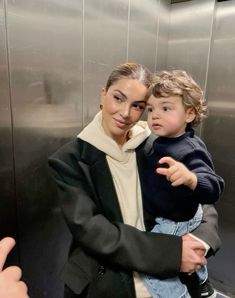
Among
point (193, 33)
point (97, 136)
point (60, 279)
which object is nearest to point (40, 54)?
point (97, 136)

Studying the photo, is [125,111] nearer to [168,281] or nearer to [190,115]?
[190,115]

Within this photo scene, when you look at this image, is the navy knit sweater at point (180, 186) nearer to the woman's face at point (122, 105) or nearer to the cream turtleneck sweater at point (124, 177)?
the cream turtleneck sweater at point (124, 177)

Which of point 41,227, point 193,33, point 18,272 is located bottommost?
point 41,227

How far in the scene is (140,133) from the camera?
1.21 metres

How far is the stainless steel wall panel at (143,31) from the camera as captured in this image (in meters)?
1.97

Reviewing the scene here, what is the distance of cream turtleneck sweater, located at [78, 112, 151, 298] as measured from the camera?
109cm

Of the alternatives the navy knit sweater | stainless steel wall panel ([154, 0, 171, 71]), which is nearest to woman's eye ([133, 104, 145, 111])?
the navy knit sweater

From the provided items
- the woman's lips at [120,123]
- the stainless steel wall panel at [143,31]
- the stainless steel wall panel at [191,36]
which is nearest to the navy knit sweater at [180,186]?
the woman's lips at [120,123]

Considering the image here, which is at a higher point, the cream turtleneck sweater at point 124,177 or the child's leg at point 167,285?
the cream turtleneck sweater at point 124,177

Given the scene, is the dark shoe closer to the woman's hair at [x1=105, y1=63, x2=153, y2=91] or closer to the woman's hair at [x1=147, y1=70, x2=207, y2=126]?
the woman's hair at [x1=147, y1=70, x2=207, y2=126]

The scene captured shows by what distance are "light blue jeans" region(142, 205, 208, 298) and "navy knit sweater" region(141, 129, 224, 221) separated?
0.03 m

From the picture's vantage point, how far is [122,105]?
3.62 feet

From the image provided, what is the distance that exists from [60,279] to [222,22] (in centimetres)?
221

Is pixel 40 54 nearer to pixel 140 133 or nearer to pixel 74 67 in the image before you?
pixel 74 67
